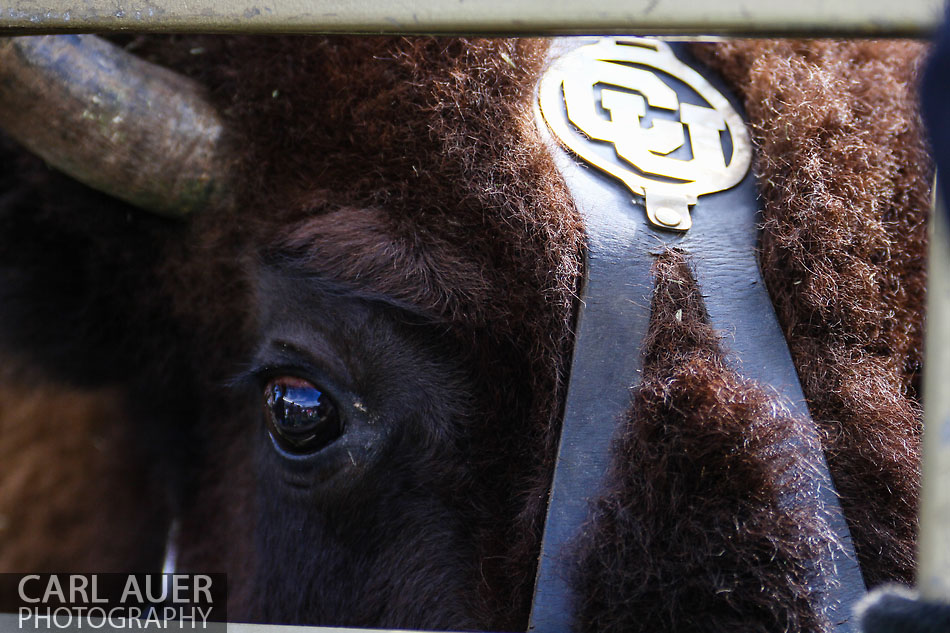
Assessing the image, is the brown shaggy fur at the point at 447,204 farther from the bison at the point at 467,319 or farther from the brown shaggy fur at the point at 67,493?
the brown shaggy fur at the point at 67,493

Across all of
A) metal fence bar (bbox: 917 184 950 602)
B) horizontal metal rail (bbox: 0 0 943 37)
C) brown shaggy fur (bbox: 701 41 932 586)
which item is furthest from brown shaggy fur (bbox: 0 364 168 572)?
metal fence bar (bbox: 917 184 950 602)

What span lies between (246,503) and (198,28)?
96 cm

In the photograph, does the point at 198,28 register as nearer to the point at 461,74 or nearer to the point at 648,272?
the point at 461,74

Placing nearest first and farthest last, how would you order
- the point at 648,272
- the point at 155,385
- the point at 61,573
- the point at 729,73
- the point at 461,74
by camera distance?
1. the point at 648,272
2. the point at 461,74
3. the point at 729,73
4. the point at 155,385
5. the point at 61,573

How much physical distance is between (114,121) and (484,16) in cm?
81

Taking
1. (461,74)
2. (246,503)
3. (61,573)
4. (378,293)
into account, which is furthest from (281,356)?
(61,573)

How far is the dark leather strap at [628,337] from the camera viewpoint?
90 cm

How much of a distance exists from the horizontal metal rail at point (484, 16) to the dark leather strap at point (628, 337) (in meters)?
0.41

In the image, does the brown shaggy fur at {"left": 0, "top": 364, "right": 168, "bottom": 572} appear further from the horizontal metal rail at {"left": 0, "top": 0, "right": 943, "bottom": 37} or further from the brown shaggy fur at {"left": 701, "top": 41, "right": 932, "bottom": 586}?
the brown shaggy fur at {"left": 701, "top": 41, "right": 932, "bottom": 586}

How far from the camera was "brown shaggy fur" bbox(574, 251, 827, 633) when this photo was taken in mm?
820

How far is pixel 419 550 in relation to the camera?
1.13 m

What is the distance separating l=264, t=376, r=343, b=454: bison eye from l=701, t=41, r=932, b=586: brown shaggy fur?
703mm

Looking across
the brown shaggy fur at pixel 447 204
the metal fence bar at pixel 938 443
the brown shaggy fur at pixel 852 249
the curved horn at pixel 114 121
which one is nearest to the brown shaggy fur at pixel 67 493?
the curved horn at pixel 114 121

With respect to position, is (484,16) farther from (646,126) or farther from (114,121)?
(114,121)
